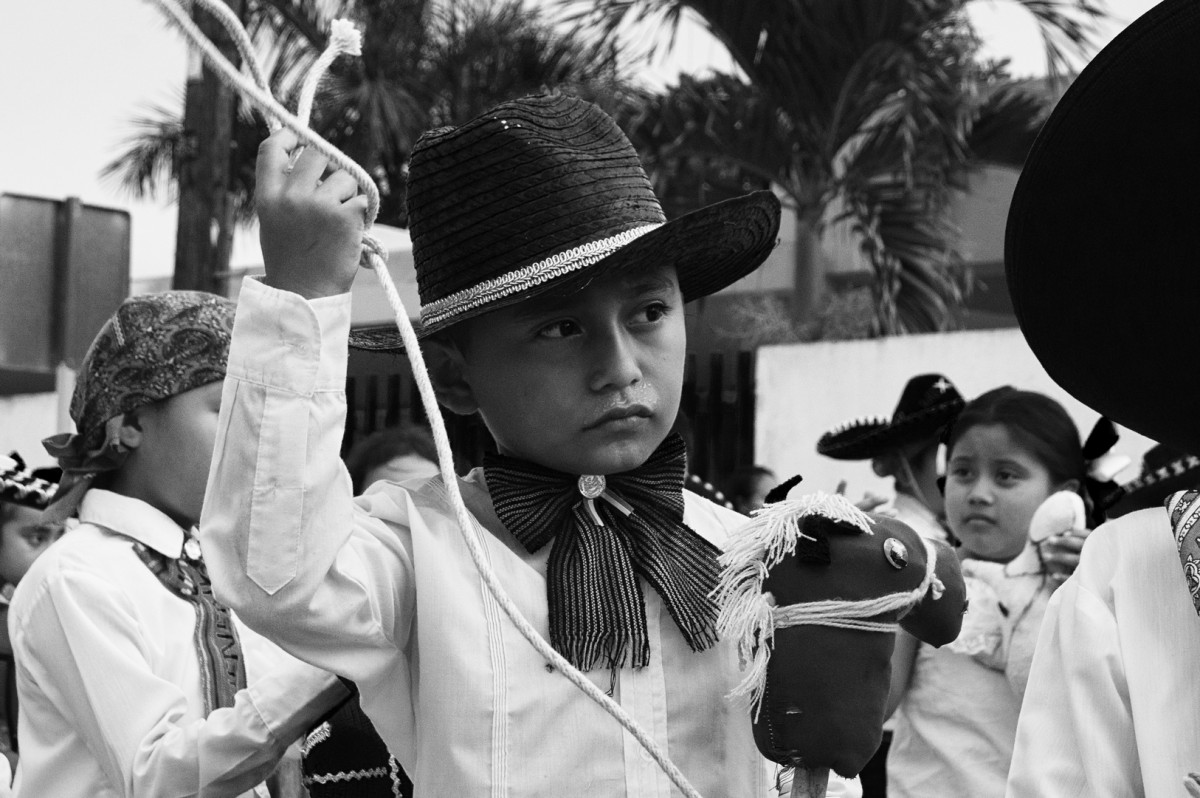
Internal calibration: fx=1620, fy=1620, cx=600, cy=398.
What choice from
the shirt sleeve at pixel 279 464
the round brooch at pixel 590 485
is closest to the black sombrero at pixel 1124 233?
the round brooch at pixel 590 485

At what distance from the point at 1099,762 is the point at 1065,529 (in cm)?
204

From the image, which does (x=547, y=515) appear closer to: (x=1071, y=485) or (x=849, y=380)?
(x=1071, y=485)

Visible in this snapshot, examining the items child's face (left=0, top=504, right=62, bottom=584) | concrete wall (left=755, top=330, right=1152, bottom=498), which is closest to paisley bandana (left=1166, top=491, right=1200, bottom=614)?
child's face (left=0, top=504, right=62, bottom=584)

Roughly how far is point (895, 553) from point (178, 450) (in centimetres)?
179

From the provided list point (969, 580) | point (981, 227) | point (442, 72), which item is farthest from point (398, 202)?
point (969, 580)

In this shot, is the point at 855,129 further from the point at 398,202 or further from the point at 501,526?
the point at 501,526

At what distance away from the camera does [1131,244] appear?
198cm

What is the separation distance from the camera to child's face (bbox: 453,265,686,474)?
2.12 metres

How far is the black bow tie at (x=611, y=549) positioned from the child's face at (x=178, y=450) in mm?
1140

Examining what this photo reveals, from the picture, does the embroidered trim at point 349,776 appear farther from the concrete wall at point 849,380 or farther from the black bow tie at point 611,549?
the concrete wall at point 849,380

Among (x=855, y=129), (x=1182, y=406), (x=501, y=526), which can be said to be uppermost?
(x=855, y=129)

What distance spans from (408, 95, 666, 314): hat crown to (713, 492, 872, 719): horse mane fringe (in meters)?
0.48

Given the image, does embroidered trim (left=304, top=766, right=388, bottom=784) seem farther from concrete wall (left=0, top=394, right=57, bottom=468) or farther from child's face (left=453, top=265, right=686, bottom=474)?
concrete wall (left=0, top=394, right=57, bottom=468)

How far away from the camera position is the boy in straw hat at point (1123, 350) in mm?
1859
